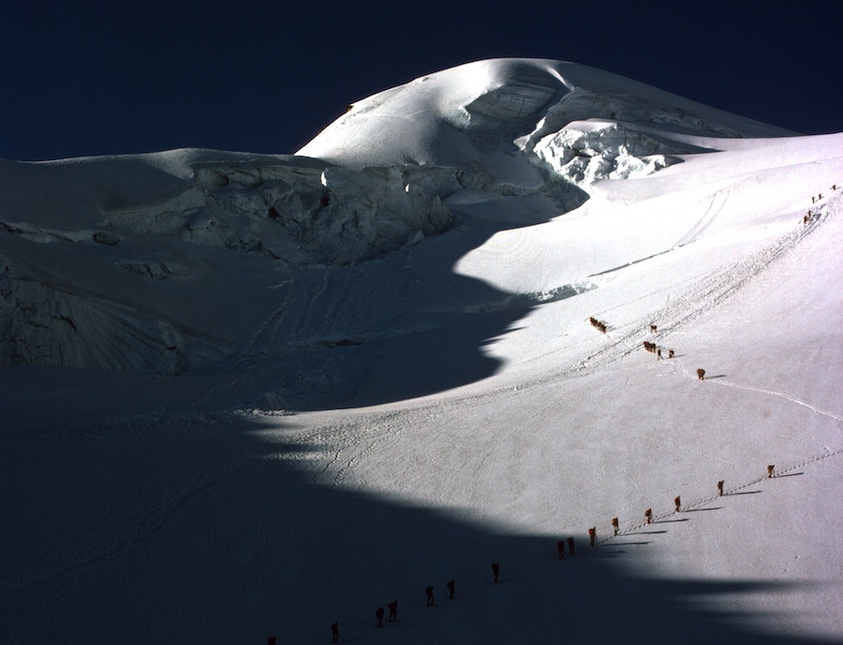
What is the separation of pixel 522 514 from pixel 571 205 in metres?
21.7

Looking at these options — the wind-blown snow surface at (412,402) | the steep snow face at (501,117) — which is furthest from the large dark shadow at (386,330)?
the steep snow face at (501,117)

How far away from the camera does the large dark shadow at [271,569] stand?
591 cm

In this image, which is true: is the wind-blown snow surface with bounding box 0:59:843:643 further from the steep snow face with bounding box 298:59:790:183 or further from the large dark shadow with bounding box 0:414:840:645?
the steep snow face with bounding box 298:59:790:183

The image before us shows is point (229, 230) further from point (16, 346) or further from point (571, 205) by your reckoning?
point (571, 205)

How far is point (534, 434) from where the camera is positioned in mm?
9570

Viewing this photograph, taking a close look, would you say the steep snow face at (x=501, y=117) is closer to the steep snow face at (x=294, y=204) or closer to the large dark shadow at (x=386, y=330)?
the steep snow face at (x=294, y=204)

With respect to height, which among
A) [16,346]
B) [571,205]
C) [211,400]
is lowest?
[211,400]

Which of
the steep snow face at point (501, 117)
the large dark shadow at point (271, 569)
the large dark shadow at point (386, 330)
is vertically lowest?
the large dark shadow at point (271, 569)

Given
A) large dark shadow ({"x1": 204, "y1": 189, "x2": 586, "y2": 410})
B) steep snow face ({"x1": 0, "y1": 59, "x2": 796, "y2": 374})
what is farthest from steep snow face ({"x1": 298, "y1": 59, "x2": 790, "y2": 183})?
large dark shadow ({"x1": 204, "y1": 189, "x2": 586, "y2": 410})

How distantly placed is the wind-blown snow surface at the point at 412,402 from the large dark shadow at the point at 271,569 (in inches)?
1.3

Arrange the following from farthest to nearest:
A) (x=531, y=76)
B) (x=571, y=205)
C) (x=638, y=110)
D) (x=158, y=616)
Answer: (x=531, y=76) → (x=638, y=110) → (x=571, y=205) → (x=158, y=616)

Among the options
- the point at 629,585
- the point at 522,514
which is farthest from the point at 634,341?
the point at 629,585

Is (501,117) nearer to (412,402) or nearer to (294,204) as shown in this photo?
(294,204)

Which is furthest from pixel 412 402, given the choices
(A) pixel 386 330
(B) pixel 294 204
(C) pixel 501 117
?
(C) pixel 501 117
